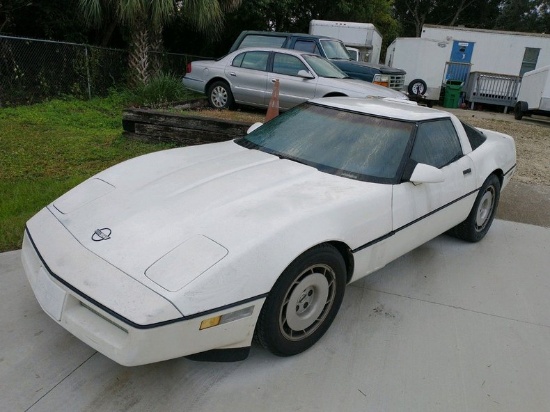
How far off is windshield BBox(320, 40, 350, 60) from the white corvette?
7.78 meters

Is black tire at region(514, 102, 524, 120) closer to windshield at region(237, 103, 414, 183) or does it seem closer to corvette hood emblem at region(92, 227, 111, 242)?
windshield at region(237, 103, 414, 183)

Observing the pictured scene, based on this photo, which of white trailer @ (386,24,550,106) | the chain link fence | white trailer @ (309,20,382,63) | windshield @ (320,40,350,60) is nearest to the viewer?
the chain link fence

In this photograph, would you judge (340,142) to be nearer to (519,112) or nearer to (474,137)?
(474,137)

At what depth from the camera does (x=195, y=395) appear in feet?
7.44

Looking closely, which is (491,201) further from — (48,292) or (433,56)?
(433,56)

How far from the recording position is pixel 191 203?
102 inches

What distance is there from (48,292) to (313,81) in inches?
287

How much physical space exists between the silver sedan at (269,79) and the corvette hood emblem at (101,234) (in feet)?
22.1

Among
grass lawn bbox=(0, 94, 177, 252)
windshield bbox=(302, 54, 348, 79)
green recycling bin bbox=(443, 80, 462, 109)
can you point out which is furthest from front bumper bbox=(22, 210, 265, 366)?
green recycling bin bbox=(443, 80, 462, 109)

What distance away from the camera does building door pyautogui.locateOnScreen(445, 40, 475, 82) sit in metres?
17.9

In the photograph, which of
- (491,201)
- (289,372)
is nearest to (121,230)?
(289,372)

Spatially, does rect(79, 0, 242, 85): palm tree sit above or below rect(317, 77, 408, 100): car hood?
above

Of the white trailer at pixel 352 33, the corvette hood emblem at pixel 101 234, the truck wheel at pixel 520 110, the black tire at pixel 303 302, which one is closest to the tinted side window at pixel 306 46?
the white trailer at pixel 352 33

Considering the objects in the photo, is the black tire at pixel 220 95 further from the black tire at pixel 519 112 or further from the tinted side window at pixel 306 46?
the black tire at pixel 519 112
